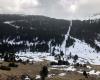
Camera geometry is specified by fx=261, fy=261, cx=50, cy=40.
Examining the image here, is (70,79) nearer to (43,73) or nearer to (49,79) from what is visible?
(49,79)

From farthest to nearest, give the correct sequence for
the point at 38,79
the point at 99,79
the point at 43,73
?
the point at 99,79
the point at 38,79
the point at 43,73

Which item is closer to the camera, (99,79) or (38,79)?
(38,79)

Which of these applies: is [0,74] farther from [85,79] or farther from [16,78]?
[85,79]

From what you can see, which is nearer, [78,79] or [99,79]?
[78,79]

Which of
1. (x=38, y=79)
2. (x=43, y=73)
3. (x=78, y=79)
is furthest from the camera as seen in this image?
(x=78, y=79)

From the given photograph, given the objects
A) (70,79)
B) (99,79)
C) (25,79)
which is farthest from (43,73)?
(99,79)

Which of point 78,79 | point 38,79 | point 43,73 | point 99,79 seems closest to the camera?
point 43,73

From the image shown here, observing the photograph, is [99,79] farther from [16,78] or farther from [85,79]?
[16,78]

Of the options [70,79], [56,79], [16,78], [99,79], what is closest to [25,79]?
[16,78]
